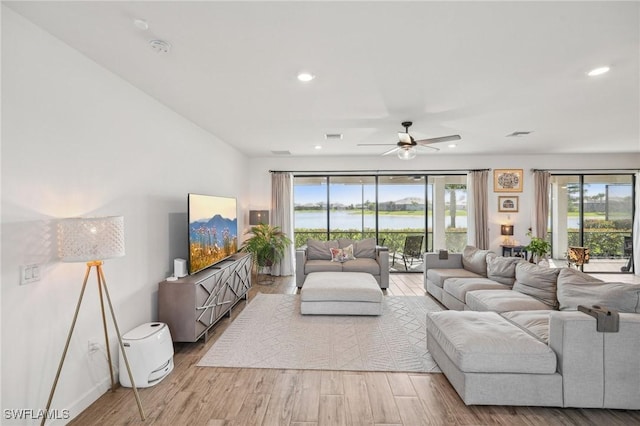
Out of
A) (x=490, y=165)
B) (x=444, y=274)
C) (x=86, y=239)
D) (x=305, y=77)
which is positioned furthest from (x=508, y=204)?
(x=86, y=239)

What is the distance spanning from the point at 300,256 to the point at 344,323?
6.04ft

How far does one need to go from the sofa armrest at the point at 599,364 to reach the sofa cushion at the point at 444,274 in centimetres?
233

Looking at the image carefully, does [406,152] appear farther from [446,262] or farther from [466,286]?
[446,262]

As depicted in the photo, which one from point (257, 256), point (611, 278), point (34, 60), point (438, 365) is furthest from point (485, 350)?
point (611, 278)

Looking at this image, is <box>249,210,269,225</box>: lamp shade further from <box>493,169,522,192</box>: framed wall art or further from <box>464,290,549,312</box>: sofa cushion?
<box>493,169,522,192</box>: framed wall art

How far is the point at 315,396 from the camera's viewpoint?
2.37 metres

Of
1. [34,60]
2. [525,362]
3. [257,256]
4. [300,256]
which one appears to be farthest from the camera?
[257,256]

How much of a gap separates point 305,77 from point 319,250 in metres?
3.78

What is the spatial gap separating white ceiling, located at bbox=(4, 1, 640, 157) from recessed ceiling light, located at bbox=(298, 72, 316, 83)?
0.06 metres

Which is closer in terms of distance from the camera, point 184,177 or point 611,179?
point 184,177

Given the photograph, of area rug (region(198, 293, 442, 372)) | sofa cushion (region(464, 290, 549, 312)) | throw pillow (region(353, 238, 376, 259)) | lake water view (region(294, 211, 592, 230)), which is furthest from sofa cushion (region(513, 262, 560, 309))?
lake water view (region(294, 211, 592, 230))

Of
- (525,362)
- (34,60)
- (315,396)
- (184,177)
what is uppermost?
(34,60)

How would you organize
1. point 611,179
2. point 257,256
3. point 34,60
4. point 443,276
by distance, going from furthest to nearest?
point 611,179
point 257,256
point 443,276
point 34,60

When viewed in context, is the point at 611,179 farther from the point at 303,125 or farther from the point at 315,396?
the point at 315,396
